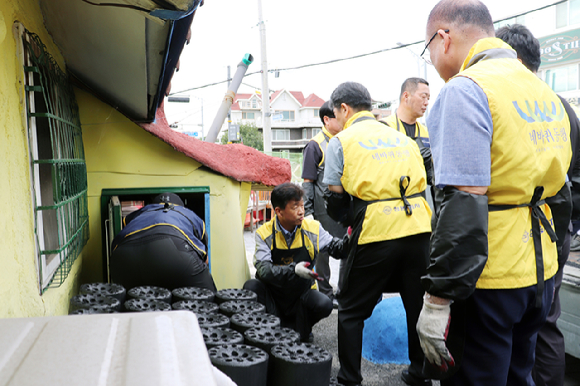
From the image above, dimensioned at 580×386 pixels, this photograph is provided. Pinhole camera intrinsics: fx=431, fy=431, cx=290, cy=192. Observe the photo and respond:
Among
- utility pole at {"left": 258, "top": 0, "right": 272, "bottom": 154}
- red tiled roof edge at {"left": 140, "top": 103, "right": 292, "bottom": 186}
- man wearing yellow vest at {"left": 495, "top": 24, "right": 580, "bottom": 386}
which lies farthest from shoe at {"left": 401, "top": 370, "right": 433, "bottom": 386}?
utility pole at {"left": 258, "top": 0, "right": 272, "bottom": 154}

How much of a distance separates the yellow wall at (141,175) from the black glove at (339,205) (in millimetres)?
1680

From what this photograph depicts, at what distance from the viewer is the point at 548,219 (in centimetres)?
174

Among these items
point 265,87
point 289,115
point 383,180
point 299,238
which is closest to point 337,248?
point 299,238

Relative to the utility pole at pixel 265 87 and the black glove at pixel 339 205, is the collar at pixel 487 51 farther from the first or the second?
the utility pole at pixel 265 87

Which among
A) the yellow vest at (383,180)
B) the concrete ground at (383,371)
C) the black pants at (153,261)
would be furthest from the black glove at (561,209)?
the black pants at (153,261)

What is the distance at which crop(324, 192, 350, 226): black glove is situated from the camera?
3.04m

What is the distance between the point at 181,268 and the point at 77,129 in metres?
1.50

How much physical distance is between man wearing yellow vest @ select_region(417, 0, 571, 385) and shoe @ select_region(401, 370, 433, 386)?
1.30 m

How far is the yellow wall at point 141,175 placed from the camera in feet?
12.7

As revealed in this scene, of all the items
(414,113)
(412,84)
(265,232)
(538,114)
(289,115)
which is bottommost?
(265,232)

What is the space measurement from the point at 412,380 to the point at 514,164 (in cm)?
195

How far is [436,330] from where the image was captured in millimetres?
1588

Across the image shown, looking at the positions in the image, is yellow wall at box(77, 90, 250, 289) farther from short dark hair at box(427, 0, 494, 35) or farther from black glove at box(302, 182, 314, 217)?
short dark hair at box(427, 0, 494, 35)

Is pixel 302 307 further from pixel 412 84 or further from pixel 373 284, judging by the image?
pixel 412 84
